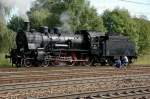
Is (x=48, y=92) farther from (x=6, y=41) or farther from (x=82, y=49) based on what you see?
(x=6, y=41)

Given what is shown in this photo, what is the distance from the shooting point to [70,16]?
61.2 meters

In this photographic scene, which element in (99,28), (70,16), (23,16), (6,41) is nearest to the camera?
(23,16)

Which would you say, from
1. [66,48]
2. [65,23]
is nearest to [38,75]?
[66,48]

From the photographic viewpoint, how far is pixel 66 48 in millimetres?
31250

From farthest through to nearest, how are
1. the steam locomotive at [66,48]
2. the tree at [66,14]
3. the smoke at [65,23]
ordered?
the tree at [66,14] < the smoke at [65,23] < the steam locomotive at [66,48]

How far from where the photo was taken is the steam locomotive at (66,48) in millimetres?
29203

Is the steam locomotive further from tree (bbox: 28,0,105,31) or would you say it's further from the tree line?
tree (bbox: 28,0,105,31)

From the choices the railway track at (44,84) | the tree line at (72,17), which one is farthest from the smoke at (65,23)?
the railway track at (44,84)

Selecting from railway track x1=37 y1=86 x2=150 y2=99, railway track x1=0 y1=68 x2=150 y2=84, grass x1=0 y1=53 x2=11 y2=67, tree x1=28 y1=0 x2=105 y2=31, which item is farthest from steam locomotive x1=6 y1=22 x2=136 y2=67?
tree x1=28 y1=0 x2=105 y2=31

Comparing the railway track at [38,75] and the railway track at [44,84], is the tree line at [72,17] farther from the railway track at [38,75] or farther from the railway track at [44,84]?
the railway track at [44,84]

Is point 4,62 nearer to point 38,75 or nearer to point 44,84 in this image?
point 38,75

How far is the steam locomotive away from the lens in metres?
29.2

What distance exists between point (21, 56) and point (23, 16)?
18.9 feet

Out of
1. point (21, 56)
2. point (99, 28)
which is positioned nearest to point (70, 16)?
point (99, 28)
